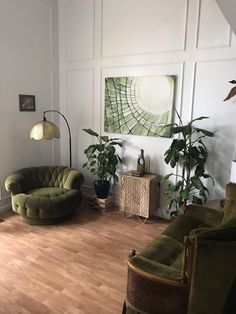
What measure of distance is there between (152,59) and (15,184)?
2589 mm

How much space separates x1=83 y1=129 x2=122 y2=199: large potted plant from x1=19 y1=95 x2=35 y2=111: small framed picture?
1061mm

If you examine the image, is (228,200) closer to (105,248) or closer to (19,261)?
(105,248)

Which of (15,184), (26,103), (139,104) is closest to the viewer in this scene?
(15,184)

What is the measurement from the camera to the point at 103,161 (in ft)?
12.9

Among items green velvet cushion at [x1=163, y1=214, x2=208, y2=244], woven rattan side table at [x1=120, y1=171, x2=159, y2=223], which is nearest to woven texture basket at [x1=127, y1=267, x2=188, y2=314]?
green velvet cushion at [x1=163, y1=214, x2=208, y2=244]

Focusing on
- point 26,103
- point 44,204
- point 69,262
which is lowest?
point 69,262

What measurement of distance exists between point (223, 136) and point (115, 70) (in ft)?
6.24

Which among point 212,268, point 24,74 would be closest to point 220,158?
point 212,268

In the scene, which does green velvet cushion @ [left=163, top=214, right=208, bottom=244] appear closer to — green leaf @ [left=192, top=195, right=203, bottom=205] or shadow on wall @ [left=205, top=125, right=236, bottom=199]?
green leaf @ [left=192, top=195, right=203, bottom=205]

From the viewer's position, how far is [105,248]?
306 cm

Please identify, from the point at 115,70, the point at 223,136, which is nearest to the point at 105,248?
the point at 223,136

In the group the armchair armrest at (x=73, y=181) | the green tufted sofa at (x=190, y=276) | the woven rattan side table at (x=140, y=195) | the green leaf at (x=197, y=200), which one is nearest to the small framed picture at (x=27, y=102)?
the armchair armrest at (x=73, y=181)

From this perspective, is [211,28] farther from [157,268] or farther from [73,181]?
[157,268]

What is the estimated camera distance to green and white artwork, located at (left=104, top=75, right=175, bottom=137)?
3.69 meters
